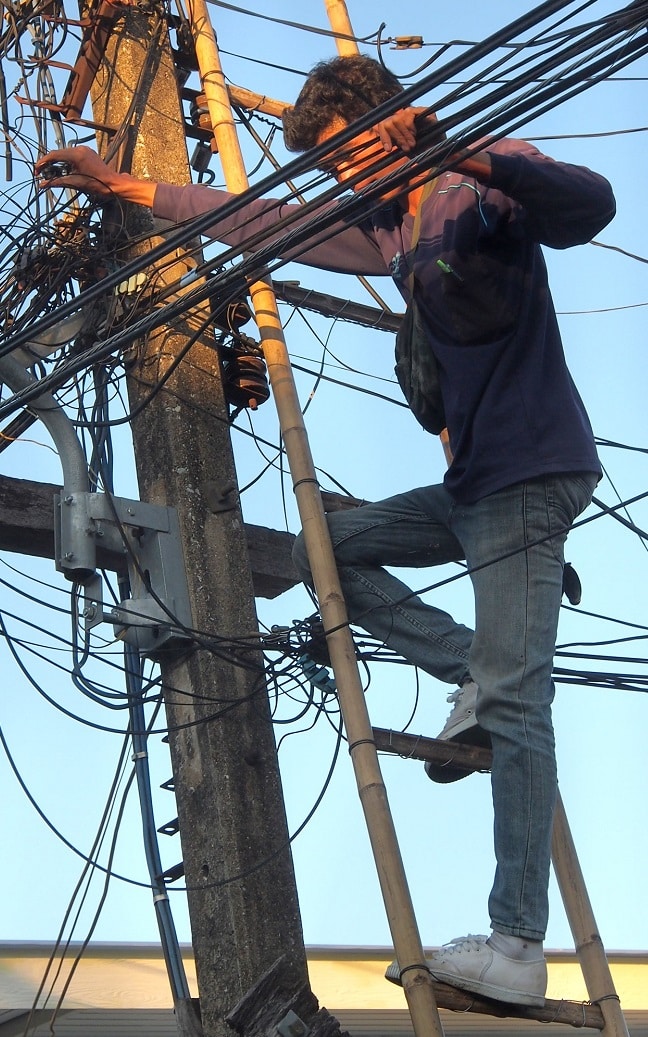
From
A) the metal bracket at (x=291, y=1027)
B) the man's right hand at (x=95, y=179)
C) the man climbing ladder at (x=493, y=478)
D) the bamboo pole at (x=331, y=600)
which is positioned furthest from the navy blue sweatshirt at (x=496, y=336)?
the metal bracket at (x=291, y=1027)

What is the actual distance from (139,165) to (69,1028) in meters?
4.06

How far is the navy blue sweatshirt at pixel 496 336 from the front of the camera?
150 inches

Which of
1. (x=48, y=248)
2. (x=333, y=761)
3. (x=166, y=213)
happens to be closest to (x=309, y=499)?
(x=333, y=761)

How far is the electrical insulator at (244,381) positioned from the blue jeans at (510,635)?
3.38 feet

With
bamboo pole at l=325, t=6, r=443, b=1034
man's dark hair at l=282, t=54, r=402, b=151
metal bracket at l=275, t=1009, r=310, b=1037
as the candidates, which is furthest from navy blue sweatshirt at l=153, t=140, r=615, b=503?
metal bracket at l=275, t=1009, r=310, b=1037

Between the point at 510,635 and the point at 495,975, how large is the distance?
857 mm

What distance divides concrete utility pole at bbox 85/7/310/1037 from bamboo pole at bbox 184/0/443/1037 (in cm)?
30

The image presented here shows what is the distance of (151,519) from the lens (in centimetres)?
462

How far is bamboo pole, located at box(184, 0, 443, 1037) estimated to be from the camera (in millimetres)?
3602

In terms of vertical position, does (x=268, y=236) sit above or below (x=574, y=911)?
above

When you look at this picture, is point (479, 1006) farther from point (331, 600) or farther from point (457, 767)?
point (331, 600)

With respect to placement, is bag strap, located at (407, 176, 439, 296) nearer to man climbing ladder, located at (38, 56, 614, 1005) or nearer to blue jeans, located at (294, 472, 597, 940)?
man climbing ladder, located at (38, 56, 614, 1005)

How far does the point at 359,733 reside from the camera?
13.1 feet

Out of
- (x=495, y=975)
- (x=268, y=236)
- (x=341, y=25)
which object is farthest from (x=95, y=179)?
(x=495, y=975)
